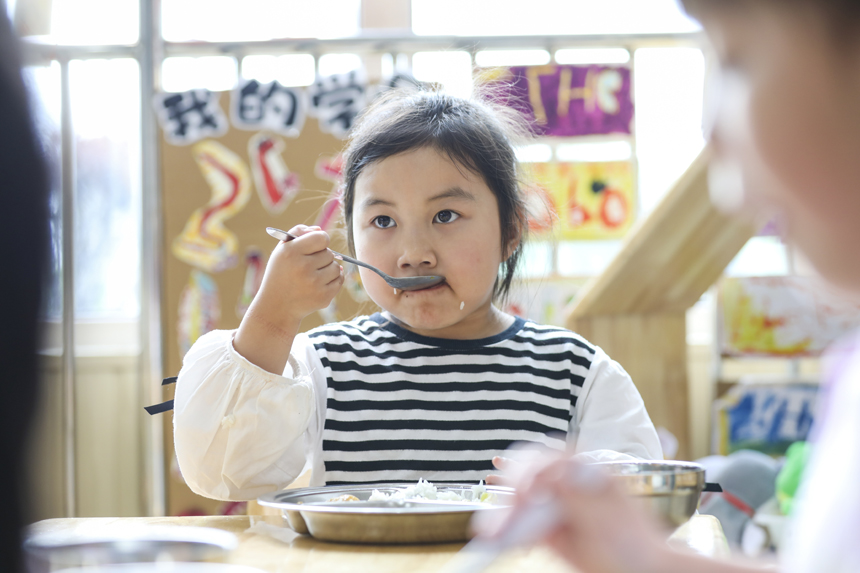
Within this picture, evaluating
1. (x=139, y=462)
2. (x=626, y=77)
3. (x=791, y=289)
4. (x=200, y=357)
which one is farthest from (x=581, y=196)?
(x=200, y=357)

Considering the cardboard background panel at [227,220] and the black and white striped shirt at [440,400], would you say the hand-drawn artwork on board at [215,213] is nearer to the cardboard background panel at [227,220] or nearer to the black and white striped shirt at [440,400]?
the cardboard background panel at [227,220]

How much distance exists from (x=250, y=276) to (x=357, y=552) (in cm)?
178

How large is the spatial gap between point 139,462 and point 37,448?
94.3 inches

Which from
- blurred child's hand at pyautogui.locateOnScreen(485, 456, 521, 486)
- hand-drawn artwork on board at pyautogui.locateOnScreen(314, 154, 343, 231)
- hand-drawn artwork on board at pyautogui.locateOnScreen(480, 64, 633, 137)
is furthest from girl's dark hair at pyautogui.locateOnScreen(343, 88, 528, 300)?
hand-drawn artwork on board at pyautogui.locateOnScreen(480, 64, 633, 137)

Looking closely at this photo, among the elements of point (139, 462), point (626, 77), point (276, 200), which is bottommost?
point (139, 462)

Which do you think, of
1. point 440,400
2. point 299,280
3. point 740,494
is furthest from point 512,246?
point 740,494

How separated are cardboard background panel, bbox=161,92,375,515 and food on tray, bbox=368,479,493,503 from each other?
1.55m

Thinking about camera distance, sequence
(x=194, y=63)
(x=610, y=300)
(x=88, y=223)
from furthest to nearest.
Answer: (x=88, y=223) < (x=194, y=63) < (x=610, y=300)

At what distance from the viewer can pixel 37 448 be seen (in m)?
0.26

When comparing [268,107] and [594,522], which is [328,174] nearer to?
[268,107]

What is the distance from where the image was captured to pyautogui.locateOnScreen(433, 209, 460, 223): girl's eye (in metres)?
1.06

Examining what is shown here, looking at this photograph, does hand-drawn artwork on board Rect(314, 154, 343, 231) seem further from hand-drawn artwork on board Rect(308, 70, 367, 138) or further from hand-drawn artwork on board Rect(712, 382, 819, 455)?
hand-drawn artwork on board Rect(712, 382, 819, 455)

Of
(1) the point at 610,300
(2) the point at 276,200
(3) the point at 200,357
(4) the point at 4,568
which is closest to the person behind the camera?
(4) the point at 4,568

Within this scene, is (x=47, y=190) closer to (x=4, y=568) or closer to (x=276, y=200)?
(x=4, y=568)
